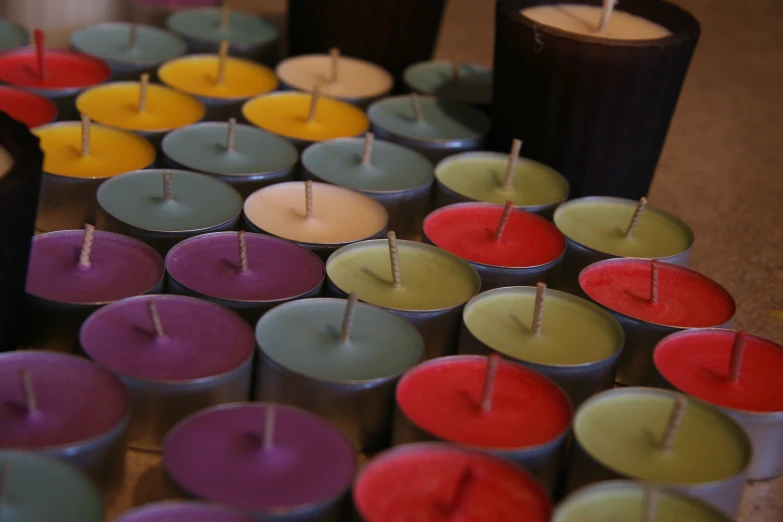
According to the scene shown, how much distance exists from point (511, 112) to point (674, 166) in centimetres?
64

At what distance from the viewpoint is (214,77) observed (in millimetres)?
2086

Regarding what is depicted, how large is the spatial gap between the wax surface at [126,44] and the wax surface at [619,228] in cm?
98

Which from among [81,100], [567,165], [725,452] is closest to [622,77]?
[567,165]

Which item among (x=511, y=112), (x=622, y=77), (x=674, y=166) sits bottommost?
(x=674, y=166)

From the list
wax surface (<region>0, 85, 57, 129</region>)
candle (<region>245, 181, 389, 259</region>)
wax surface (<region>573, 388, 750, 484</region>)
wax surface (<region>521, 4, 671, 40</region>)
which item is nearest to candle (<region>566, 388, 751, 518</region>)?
wax surface (<region>573, 388, 750, 484</region>)

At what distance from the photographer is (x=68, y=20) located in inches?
91.4

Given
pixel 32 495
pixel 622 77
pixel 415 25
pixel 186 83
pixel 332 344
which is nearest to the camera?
→ pixel 32 495

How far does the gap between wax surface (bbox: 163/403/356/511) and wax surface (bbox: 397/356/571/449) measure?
0.12 metres

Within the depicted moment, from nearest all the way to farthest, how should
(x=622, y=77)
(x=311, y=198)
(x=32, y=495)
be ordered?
(x=32, y=495) → (x=311, y=198) → (x=622, y=77)

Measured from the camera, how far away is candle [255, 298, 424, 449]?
45.9 inches

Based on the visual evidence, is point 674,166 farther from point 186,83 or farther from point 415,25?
point 186,83

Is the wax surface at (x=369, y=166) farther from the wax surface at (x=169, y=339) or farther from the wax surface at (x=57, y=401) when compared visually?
the wax surface at (x=57, y=401)

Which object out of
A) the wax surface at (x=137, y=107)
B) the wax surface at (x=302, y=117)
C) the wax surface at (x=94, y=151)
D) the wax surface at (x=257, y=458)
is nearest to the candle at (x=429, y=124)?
the wax surface at (x=302, y=117)

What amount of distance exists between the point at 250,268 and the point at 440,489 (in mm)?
510
